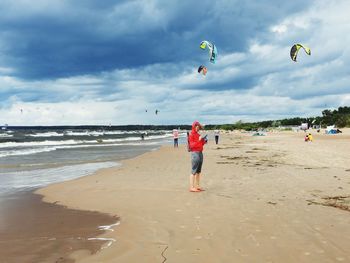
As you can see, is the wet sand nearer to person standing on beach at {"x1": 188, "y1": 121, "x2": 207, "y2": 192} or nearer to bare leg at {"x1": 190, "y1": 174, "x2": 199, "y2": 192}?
bare leg at {"x1": 190, "y1": 174, "x2": 199, "y2": 192}

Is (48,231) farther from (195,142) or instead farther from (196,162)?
(195,142)

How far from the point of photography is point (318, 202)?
874cm

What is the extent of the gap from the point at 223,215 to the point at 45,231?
3346 millimetres

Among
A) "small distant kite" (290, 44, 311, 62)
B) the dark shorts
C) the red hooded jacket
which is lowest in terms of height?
the dark shorts

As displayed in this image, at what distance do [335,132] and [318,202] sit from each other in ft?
187

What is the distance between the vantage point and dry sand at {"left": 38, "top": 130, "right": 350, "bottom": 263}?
536cm

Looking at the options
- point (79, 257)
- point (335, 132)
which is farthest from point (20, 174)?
point (335, 132)

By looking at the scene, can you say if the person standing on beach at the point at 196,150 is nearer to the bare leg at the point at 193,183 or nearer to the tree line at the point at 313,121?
the bare leg at the point at 193,183

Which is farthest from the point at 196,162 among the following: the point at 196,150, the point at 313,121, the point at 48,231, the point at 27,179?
the point at 313,121

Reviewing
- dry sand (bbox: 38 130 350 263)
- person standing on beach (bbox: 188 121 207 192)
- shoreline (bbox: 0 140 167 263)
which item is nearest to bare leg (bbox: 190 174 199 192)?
person standing on beach (bbox: 188 121 207 192)

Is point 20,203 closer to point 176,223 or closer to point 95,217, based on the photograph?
point 95,217

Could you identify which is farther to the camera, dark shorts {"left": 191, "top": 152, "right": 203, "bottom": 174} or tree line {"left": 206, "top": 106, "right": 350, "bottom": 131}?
tree line {"left": 206, "top": 106, "right": 350, "bottom": 131}

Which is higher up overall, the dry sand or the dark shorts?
the dark shorts

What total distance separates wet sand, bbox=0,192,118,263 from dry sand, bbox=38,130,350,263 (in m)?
0.32
